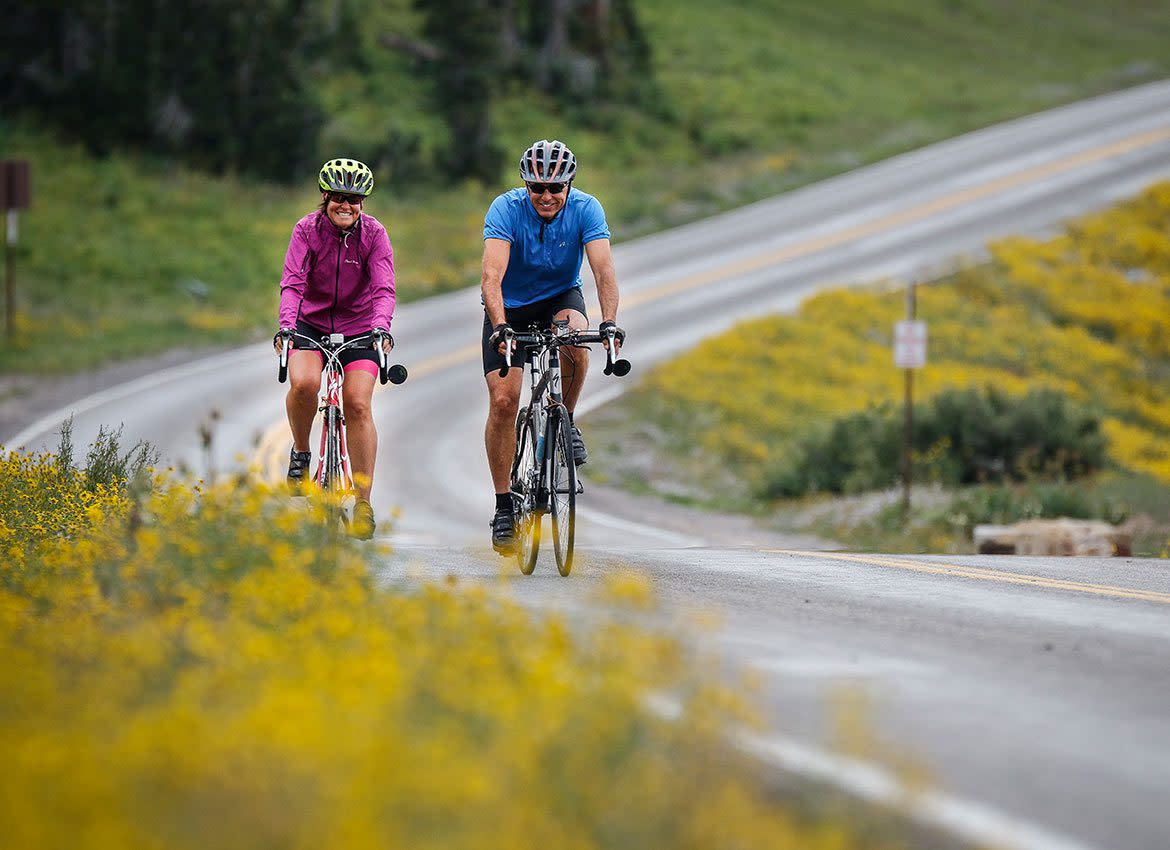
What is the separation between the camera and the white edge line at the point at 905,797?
4.43 meters

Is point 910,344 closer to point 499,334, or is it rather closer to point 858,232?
point 499,334

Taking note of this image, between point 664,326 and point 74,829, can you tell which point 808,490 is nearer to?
point 664,326

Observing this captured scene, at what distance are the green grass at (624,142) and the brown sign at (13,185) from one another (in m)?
2.10

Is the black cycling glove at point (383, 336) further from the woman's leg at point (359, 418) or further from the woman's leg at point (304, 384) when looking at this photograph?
the woman's leg at point (304, 384)

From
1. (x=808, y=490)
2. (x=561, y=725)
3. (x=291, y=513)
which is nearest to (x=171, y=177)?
(x=808, y=490)

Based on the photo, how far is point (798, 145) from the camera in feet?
153

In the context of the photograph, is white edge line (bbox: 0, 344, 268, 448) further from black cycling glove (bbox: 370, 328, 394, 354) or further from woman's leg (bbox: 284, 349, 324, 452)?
black cycling glove (bbox: 370, 328, 394, 354)

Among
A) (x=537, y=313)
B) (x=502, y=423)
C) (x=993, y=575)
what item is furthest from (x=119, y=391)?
(x=993, y=575)

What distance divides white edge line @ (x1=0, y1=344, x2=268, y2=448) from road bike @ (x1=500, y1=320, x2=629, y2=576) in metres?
11.3

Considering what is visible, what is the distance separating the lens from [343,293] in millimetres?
10422

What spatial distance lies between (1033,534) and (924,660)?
8.31 m

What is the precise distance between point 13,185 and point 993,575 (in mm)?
21226

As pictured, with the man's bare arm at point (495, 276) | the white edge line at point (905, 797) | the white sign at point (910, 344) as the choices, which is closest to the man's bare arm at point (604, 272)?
the man's bare arm at point (495, 276)

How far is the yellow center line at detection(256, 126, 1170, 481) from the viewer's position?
27766 millimetres
